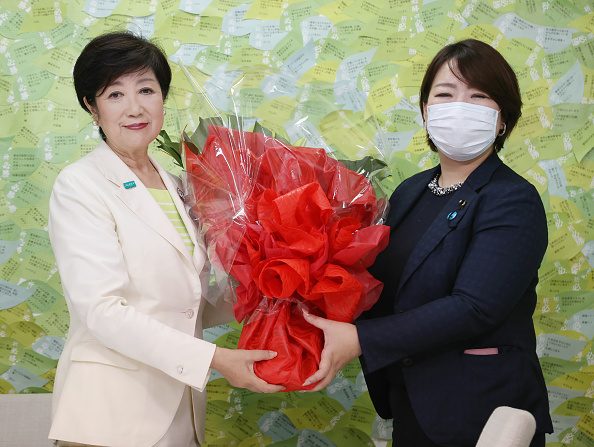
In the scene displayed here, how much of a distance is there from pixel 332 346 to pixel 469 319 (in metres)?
0.33

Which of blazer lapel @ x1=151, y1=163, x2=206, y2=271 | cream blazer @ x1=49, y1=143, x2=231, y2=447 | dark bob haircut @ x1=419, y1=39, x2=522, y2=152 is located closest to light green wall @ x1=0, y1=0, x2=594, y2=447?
blazer lapel @ x1=151, y1=163, x2=206, y2=271

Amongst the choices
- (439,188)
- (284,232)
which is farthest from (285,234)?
(439,188)

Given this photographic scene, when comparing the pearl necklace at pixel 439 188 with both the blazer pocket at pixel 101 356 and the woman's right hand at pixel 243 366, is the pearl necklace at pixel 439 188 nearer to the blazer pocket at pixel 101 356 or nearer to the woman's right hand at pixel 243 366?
the woman's right hand at pixel 243 366

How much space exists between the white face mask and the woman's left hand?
1.78 feet

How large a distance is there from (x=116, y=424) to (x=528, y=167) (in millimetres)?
1712

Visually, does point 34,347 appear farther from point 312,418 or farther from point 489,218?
point 489,218

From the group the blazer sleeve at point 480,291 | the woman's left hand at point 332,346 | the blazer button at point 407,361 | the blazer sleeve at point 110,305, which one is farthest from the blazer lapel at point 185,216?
the blazer button at point 407,361

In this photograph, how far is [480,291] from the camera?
1.63 m

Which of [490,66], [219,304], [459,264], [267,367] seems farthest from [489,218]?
[219,304]

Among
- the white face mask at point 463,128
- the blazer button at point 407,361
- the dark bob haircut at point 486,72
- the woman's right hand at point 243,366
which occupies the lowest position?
the blazer button at point 407,361

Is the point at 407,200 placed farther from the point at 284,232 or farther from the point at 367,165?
the point at 284,232

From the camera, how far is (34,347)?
2.58 metres

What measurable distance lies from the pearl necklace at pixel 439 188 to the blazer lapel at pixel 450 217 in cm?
4

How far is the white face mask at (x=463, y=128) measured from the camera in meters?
1.76
